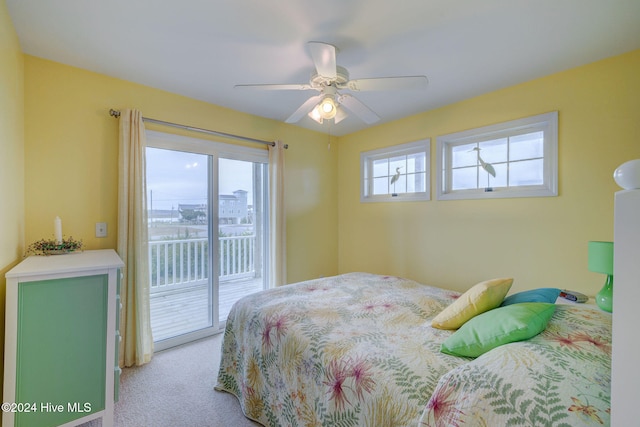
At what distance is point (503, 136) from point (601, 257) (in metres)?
1.67

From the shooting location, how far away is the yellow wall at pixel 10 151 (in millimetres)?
1535

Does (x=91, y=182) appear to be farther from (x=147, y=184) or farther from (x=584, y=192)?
(x=584, y=192)

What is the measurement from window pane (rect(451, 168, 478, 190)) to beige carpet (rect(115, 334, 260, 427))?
282cm

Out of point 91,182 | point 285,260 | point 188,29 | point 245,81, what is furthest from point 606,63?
point 91,182

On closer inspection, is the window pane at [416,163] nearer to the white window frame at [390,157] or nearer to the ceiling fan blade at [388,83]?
the white window frame at [390,157]

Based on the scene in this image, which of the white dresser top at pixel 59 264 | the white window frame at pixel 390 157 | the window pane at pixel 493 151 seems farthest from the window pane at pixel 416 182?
the white dresser top at pixel 59 264

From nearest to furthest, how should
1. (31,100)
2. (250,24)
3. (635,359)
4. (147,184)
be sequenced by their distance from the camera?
(635,359) < (250,24) < (31,100) < (147,184)

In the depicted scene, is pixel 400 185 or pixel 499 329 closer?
pixel 499 329

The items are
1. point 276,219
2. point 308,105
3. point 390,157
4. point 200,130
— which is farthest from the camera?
point 390,157

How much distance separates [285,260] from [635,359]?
3049 millimetres

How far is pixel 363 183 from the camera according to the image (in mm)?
3928

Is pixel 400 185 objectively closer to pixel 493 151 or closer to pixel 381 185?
pixel 381 185

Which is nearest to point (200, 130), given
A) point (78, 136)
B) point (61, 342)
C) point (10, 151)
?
point (78, 136)

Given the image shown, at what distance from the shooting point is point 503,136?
2732mm
